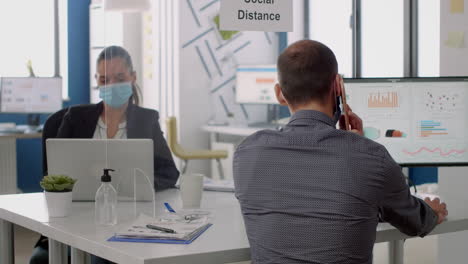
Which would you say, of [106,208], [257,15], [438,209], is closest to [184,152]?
[257,15]

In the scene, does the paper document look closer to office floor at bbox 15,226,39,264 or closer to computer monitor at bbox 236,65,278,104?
office floor at bbox 15,226,39,264

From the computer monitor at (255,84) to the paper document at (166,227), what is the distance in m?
4.32

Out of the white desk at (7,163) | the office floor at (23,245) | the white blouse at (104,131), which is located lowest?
the office floor at (23,245)

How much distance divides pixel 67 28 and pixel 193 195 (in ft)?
18.1

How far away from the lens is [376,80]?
8.96ft

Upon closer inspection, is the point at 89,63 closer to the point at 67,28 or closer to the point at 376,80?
the point at 67,28

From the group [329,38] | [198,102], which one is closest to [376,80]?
[198,102]

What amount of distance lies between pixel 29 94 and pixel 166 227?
517 cm

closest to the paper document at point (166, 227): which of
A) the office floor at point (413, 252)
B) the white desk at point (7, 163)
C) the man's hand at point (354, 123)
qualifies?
the man's hand at point (354, 123)

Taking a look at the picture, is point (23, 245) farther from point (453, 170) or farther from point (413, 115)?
point (413, 115)

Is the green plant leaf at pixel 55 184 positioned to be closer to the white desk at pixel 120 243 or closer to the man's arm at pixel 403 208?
the white desk at pixel 120 243

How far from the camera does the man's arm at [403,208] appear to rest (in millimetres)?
1832

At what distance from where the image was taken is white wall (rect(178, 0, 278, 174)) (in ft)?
12.8

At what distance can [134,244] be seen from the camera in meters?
1.98
